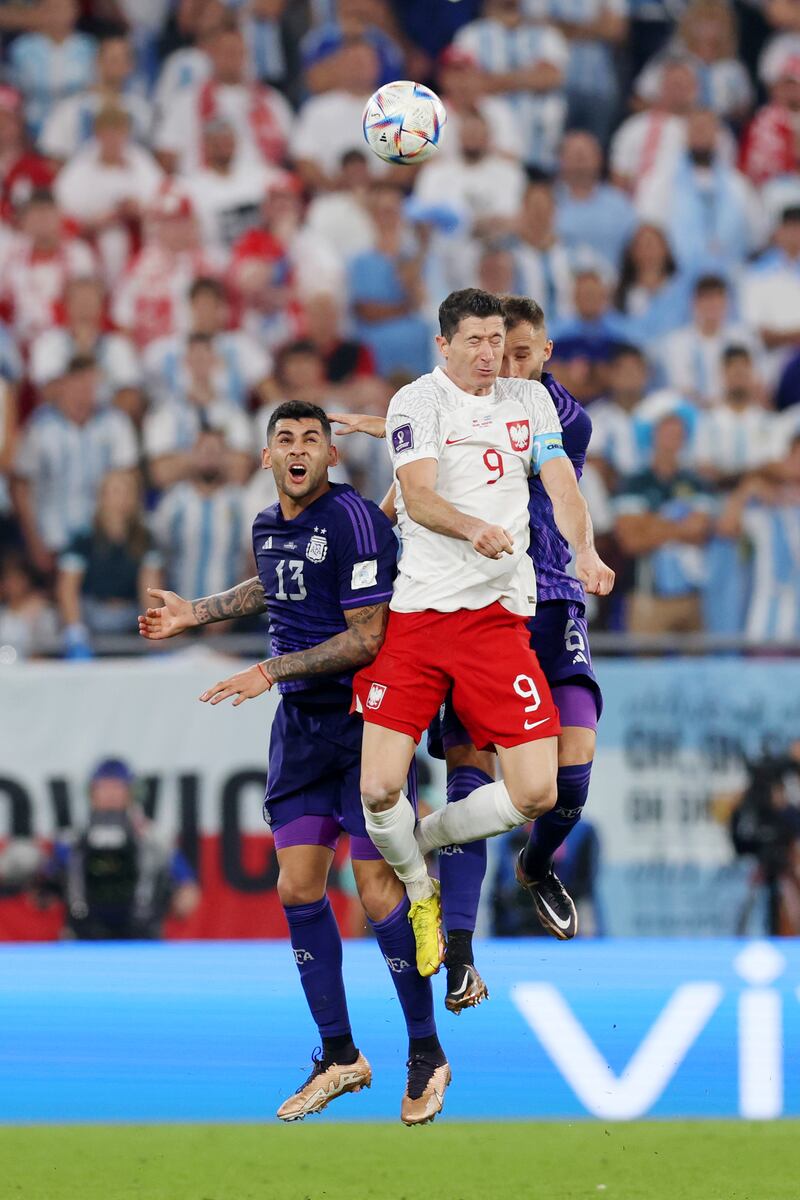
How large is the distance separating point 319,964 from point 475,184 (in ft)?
26.5

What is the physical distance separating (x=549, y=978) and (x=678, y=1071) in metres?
0.79

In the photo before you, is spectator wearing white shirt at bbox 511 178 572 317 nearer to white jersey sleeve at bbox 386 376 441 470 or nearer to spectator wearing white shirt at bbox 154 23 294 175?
spectator wearing white shirt at bbox 154 23 294 175

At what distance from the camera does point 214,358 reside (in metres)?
13.0

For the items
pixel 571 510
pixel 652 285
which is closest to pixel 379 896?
pixel 571 510

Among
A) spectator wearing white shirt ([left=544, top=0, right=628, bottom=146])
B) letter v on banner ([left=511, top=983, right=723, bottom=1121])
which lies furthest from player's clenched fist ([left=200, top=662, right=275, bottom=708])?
spectator wearing white shirt ([left=544, top=0, right=628, bottom=146])

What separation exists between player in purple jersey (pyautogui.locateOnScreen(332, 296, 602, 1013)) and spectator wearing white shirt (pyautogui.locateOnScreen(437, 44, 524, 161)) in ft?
23.0

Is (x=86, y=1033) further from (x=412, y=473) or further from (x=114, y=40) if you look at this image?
(x=114, y=40)

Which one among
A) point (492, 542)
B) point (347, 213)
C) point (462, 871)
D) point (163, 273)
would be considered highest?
point (347, 213)

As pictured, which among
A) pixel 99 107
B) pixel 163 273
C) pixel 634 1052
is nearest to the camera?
pixel 634 1052

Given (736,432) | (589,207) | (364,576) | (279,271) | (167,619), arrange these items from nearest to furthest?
1. (364,576)
2. (167,619)
3. (736,432)
4. (279,271)
5. (589,207)

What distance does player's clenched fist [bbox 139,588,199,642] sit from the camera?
7.57m

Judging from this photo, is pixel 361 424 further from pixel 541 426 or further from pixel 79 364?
pixel 79 364

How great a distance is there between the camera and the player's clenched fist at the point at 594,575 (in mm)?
6754

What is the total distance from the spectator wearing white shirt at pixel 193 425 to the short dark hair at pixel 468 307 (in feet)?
17.1
